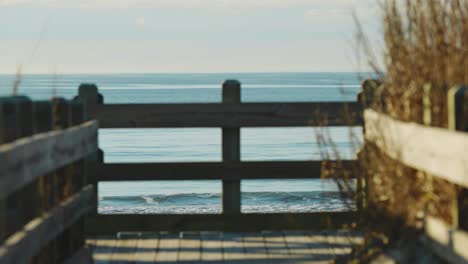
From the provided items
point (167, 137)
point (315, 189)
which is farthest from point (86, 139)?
point (167, 137)

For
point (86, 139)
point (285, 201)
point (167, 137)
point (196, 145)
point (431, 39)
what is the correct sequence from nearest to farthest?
point (431, 39) < point (86, 139) < point (285, 201) < point (196, 145) < point (167, 137)

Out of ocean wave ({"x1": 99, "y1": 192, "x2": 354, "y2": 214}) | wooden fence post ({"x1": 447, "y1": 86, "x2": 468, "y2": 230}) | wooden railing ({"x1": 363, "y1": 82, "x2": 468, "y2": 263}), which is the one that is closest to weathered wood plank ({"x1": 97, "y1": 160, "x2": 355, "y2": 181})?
wooden railing ({"x1": 363, "y1": 82, "x2": 468, "y2": 263})

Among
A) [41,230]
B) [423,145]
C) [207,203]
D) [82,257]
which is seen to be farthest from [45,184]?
[207,203]

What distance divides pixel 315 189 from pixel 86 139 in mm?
14830

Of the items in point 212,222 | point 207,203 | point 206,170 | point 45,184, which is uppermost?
point 45,184

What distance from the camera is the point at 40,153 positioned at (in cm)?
540

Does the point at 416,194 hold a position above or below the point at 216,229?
above

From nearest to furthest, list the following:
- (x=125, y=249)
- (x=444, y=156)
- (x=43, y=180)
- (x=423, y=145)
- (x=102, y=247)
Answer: (x=444, y=156)
(x=423, y=145)
(x=43, y=180)
(x=125, y=249)
(x=102, y=247)

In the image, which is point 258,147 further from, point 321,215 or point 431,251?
point 431,251

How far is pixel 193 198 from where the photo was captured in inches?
798

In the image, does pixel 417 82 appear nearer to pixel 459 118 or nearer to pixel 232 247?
pixel 459 118

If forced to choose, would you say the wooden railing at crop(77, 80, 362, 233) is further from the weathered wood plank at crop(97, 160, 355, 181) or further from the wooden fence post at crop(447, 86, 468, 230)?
the wooden fence post at crop(447, 86, 468, 230)

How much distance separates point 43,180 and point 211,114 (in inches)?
112

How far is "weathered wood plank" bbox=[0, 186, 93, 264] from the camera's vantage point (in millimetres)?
4875
